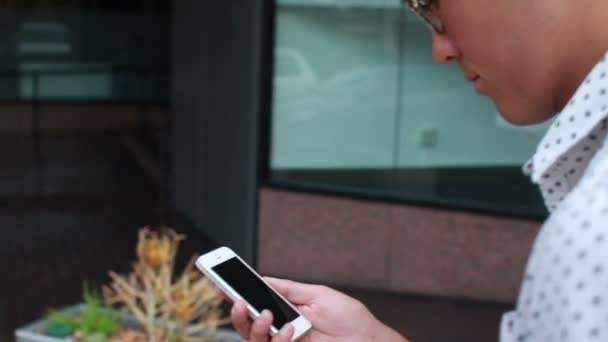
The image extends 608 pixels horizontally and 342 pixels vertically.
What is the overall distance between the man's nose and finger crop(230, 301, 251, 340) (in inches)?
23.4

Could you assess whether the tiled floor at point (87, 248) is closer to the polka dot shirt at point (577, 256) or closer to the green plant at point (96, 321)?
the green plant at point (96, 321)

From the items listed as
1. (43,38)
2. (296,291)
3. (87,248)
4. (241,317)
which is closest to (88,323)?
(296,291)

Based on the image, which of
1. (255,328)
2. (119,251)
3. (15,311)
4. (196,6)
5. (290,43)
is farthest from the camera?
(196,6)

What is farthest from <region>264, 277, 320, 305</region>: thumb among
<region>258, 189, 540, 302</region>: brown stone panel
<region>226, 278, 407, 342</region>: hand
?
<region>258, 189, 540, 302</region>: brown stone panel

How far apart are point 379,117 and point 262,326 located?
14.9ft

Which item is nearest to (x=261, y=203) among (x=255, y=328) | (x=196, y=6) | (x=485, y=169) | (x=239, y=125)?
(x=239, y=125)

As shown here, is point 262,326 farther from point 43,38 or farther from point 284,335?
point 43,38

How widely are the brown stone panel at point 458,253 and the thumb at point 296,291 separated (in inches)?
153

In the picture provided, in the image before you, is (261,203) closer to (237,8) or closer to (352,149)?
(352,149)

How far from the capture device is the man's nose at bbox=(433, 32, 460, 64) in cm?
110

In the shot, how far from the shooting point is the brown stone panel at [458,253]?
17.7 feet

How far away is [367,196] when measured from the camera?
19.0 ft

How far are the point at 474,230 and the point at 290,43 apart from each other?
68.8 inches

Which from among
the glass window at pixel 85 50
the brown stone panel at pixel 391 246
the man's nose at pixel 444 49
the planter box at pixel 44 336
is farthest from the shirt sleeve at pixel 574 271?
the glass window at pixel 85 50
